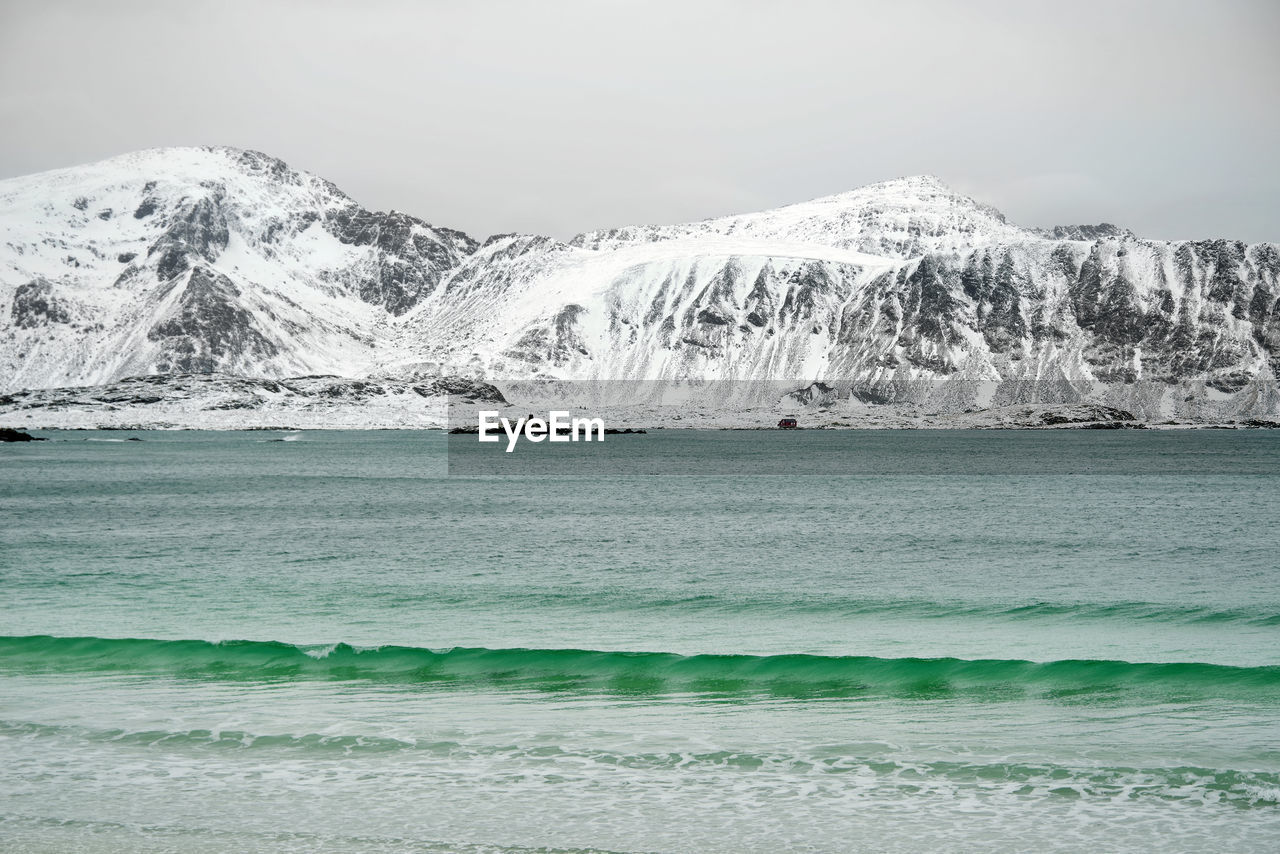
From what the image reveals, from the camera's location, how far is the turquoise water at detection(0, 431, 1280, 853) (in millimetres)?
12180

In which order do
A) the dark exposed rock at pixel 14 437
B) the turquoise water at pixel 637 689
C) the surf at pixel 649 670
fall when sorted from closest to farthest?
the turquoise water at pixel 637 689
the surf at pixel 649 670
the dark exposed rock at pixel 14 437

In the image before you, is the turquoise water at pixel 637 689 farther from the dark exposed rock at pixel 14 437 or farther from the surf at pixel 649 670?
the dark exposed rock at pixel 14 437

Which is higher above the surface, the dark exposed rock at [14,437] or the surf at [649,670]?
the surf at [649,670]

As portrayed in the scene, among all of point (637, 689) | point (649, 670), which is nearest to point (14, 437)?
point (649, 670)

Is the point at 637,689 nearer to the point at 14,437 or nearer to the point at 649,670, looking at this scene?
the point at 649,670

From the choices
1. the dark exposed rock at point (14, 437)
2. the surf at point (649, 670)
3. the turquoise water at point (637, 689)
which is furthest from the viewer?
the dark exposed rock at point (14, 437)

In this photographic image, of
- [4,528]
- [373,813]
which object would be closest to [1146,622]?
[373,813]

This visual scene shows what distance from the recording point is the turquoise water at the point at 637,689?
12180 millimetres

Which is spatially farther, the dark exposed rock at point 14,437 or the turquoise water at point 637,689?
the dark exposed rock at point 14,437

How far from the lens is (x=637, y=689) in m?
18.6

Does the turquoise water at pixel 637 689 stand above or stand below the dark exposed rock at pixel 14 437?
above

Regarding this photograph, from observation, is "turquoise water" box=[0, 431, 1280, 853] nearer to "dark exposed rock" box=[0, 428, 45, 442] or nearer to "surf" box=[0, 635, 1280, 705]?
"surf" box=[0, 635, 1280, 705]

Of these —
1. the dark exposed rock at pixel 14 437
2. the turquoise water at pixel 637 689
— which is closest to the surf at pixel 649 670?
the turquoise water at pixel 637 689

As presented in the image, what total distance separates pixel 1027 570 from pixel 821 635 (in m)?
14.0
